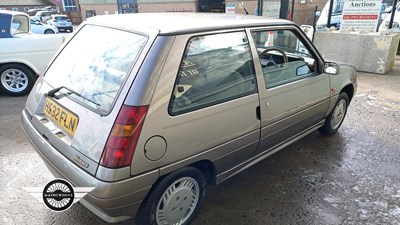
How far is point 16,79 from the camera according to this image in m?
5.55

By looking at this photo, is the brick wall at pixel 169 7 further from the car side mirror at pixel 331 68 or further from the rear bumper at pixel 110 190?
the rear bumper at pixel 110 190

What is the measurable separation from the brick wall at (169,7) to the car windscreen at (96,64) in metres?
29.0

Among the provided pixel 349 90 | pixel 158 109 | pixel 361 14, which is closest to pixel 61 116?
pixel 158 109

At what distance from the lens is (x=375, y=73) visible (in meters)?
7.25

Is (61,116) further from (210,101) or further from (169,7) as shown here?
(169,7)

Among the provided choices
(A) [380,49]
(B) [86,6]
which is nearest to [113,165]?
(A) [380,49]

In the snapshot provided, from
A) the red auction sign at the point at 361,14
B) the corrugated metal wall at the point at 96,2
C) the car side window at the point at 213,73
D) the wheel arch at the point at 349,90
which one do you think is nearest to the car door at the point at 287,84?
the car side window at the point at 213,73

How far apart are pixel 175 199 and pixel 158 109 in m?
0.75

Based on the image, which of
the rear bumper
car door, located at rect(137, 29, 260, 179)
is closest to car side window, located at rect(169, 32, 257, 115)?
car door, located at rect(137, 29, 260, 179)

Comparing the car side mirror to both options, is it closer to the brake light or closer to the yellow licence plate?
the brake light

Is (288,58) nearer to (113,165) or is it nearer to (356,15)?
(113,165)

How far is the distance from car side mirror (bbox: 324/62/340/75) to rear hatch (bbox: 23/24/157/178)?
2.08 m

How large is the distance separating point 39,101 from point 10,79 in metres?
4.00

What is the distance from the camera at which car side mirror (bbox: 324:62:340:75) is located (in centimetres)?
305
